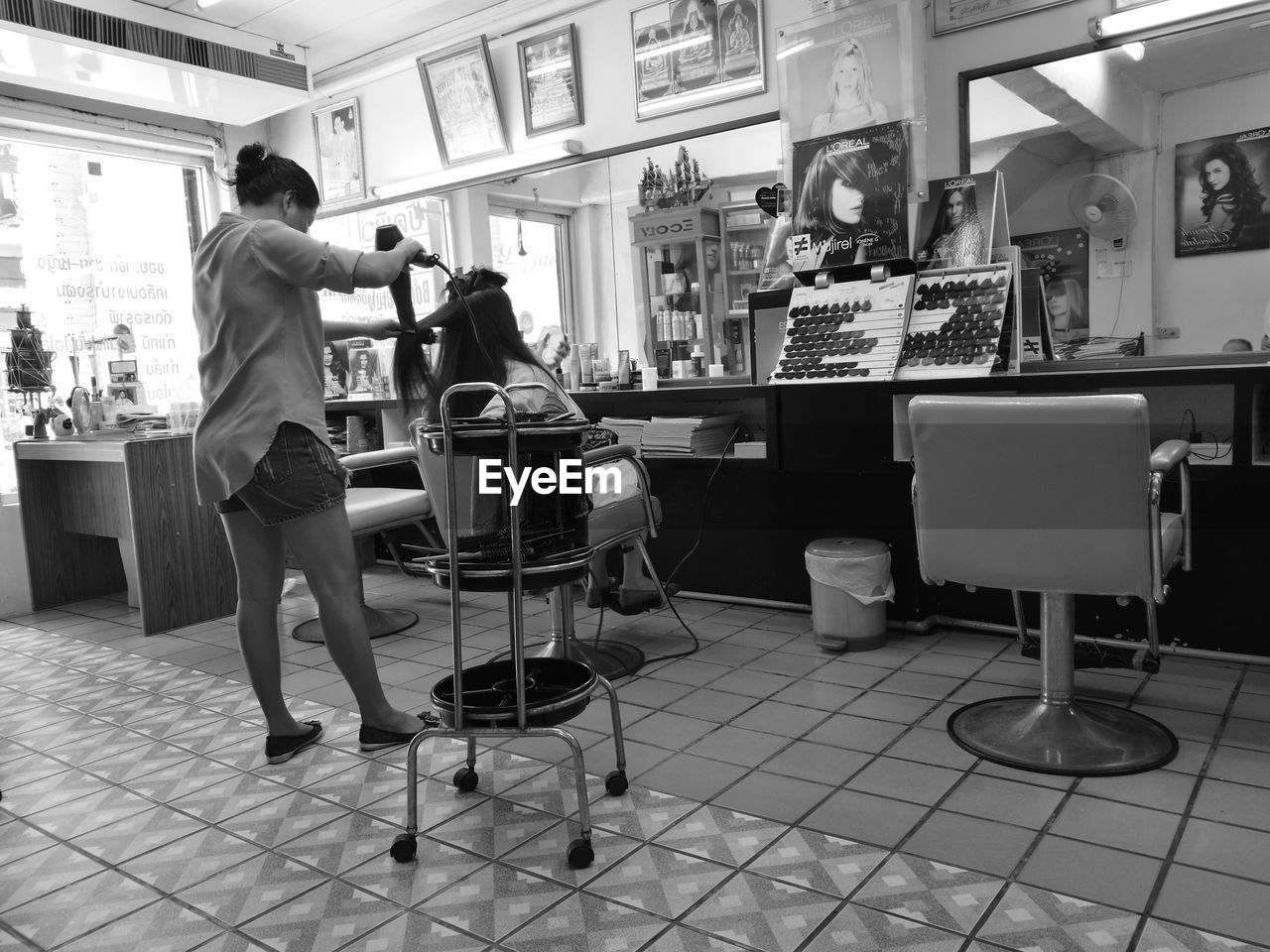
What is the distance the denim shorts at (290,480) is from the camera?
2.29 m

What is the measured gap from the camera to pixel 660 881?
5.83 ft

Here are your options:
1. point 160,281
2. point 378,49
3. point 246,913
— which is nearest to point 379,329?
point 246,913

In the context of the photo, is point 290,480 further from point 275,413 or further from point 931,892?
point 931,892

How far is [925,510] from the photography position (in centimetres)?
227

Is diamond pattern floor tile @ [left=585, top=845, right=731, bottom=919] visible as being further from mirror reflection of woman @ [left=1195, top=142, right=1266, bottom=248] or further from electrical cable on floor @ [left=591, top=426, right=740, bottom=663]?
mirror reflection of woman @ [left=1195, top=142, right=1266, bottom=248]

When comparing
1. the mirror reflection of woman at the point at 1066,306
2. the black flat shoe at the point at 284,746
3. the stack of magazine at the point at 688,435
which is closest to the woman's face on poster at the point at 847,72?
the mirror reflection of woman at the point at 1066,306

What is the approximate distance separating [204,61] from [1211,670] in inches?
193

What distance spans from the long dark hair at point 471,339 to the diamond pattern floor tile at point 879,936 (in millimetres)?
1588

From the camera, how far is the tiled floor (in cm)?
163

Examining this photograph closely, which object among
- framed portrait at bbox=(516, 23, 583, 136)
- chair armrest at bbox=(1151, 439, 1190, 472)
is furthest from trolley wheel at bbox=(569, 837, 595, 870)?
framed portrait at bbox=(516, 23, 583, 136)

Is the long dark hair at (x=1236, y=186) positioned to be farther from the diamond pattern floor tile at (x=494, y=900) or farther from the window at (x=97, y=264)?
the window at (x=97, y=264)

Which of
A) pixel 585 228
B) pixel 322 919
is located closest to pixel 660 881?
pixel 322 919

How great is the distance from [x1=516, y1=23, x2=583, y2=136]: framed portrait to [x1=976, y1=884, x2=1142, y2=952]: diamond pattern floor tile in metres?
3.90

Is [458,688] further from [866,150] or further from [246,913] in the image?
[866,150]
